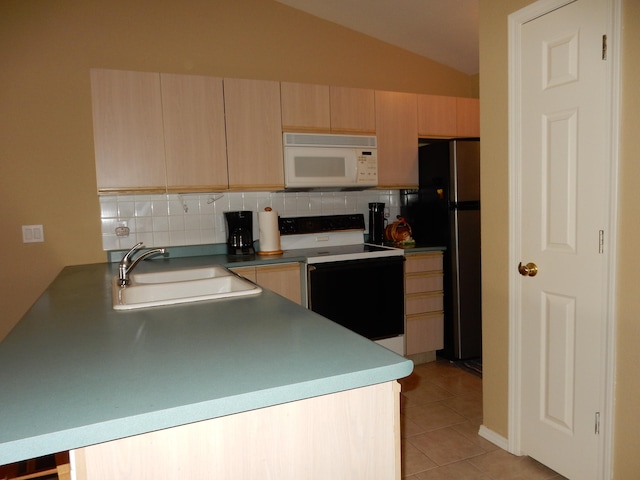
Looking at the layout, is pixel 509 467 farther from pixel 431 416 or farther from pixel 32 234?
pixel 32 234

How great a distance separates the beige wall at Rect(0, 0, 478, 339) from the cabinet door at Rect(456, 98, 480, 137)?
69.2 inches

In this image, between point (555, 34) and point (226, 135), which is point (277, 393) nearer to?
point (555, 34)

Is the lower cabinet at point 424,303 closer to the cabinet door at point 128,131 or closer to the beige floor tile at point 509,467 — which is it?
the beige floor tile at point 509,467

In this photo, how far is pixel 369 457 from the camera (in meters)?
0.99

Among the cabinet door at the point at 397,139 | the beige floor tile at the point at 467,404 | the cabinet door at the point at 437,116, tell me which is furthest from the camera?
the cabinet door at the point at 437,116

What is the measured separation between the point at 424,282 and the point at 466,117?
1.48 meters

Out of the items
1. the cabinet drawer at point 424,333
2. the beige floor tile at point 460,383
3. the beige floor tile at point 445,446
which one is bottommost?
the beige floor tile at point 460,383

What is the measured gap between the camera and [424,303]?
3.48 metres

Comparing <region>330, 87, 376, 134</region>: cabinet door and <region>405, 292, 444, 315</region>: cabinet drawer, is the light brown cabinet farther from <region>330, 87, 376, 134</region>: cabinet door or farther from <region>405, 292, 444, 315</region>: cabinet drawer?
<region>405, 292, 444, 315</region>: cabinet drawer

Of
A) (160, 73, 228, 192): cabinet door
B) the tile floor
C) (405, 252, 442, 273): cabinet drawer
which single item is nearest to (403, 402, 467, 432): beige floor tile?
the tile floor

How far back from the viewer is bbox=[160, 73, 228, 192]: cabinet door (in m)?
2.93

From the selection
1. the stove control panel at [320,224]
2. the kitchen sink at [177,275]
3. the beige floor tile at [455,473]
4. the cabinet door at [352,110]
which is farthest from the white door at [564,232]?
the stove control panel at [320,224]

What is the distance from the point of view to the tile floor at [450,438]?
208 centimetres

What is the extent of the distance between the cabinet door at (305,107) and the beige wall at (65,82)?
42 cm
